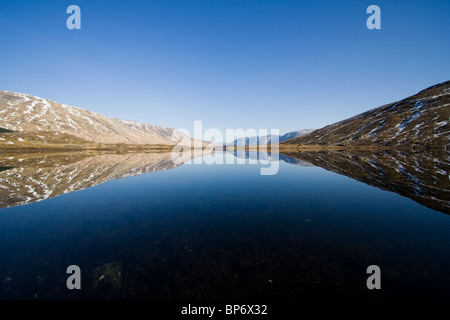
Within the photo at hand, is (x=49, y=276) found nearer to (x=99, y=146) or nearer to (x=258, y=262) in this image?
(x=258, y=262)

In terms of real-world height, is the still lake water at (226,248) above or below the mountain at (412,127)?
below

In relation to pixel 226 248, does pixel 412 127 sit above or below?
above

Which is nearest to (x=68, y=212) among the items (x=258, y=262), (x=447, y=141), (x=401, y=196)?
(x=258, y=262)

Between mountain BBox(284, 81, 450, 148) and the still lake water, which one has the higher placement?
mountain BBox(284, 81, 450, 148)

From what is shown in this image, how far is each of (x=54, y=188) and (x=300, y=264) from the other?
108 ft

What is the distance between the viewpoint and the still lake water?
7.92m

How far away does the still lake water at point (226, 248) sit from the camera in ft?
26.0

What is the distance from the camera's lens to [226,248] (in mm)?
10836

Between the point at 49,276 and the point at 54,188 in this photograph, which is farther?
the point at 54,188

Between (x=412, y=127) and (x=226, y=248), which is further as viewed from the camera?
(x=412, y=127)

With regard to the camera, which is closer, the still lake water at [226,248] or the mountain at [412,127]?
the still lake water at [226,248]

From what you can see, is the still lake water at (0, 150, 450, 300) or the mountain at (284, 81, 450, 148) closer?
the still lake water at (0, 150, 450, 300)
